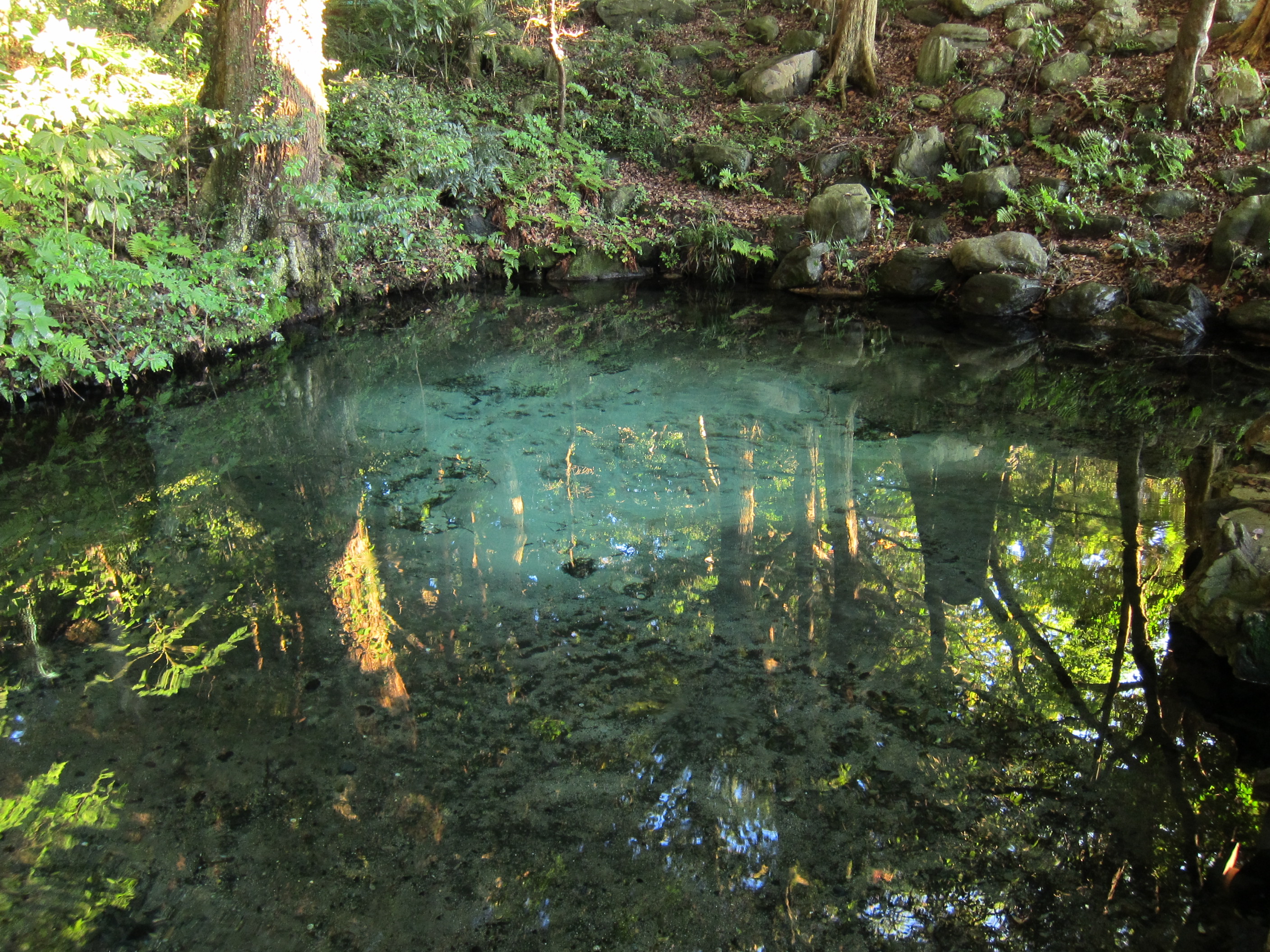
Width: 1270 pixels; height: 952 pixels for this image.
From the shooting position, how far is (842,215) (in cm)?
1124

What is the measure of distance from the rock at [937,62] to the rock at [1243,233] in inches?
241

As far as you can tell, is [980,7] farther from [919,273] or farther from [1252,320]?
[1252,320]

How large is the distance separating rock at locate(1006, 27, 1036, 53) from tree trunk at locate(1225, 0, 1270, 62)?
277 centimetres

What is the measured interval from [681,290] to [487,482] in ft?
24.0

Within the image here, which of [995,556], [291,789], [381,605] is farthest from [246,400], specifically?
[995,556]

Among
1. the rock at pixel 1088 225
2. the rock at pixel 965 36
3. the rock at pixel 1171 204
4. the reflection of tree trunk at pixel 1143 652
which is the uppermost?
the rock at pixel 965 36

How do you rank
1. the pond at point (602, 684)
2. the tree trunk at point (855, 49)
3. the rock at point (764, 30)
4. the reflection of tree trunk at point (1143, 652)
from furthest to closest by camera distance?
the rock at point (764, 30), the tree trunk at point (855, 49), the reflection of tree trunk at point (1143, 652), the pond at point (602, 684)

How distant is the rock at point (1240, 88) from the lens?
10.6 meters

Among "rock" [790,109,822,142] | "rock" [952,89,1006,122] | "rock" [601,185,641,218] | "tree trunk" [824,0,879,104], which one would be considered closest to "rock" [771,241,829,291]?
"rock" [601,185,641,218]

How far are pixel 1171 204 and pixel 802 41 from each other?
7.99 meters

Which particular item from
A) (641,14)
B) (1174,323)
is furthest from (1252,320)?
(641,14)

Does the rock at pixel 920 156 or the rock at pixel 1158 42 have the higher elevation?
the rock at pixel 1158 42

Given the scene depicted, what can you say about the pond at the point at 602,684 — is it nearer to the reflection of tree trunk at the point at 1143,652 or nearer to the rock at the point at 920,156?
the reflection of tree trunk at the point at 1143,652

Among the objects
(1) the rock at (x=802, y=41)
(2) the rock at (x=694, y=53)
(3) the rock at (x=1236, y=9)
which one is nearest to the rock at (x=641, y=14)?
(2) the rock at (x=694, y=53)
